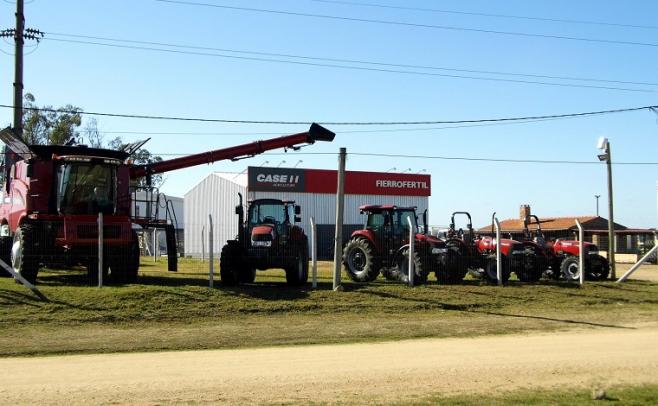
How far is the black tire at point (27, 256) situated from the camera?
16.1m

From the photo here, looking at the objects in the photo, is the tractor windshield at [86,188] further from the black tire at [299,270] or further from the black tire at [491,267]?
the black tire at [491,267]

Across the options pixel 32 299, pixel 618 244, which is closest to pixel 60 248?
pixel 32 299

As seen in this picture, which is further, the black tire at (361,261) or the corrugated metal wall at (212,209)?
the corrugated metal wall at (212,209)

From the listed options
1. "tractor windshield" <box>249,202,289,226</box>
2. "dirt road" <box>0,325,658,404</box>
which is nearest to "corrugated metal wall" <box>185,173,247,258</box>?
"tractor windshield" <box>249,202,289,226</box>

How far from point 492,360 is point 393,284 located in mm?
8414

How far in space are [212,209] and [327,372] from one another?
41375 millimetres

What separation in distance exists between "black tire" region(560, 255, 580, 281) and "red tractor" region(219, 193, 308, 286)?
9.53 metres

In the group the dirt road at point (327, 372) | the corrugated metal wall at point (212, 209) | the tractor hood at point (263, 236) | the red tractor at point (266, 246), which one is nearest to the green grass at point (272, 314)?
the red tractor at point (266, 246)

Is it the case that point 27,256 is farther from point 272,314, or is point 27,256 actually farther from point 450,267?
point 450,267

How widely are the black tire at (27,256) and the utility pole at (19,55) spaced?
23.9ft

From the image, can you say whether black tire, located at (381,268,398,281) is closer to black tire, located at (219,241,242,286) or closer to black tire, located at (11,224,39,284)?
black tire, located at (219,241,242,286)

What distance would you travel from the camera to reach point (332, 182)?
161ft

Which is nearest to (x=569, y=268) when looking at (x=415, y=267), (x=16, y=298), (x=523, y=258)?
(x=523, y=258)

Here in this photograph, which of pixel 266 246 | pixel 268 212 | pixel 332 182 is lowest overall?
pixel 266 246
